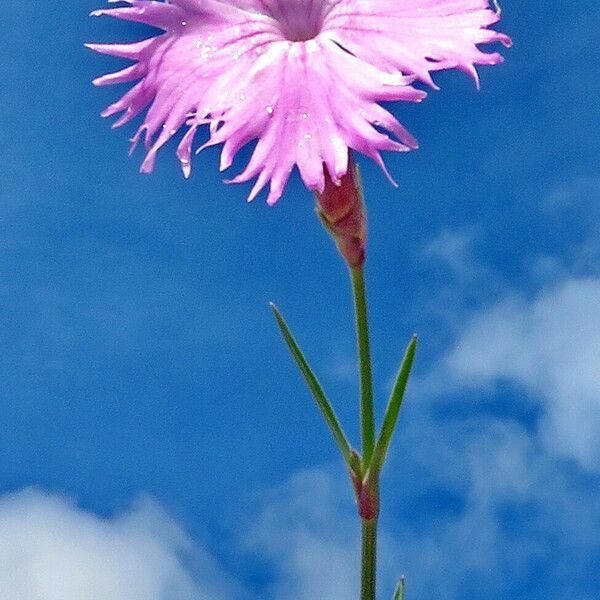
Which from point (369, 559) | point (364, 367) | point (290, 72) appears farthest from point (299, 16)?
point (369, 559)

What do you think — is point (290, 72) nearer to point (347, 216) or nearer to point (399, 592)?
point (347, 216)

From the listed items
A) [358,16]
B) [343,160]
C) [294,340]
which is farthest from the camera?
[294,340]

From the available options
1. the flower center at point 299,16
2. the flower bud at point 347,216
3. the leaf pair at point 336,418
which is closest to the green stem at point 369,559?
the leaf pair at point 336,418

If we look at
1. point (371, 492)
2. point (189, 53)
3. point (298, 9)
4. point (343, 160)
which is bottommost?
point (371, 492)

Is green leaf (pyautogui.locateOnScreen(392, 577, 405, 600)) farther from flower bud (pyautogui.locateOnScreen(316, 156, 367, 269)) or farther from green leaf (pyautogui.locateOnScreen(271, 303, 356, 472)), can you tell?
flower bud (pyautogui.locateOnScreen(316, 156, 367, 269))

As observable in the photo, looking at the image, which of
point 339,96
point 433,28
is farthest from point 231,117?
point 433,28

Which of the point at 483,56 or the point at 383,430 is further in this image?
the point at 383,430

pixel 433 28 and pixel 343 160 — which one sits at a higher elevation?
pixel 433 28

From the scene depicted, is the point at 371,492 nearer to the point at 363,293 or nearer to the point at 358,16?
the point at 363,293
